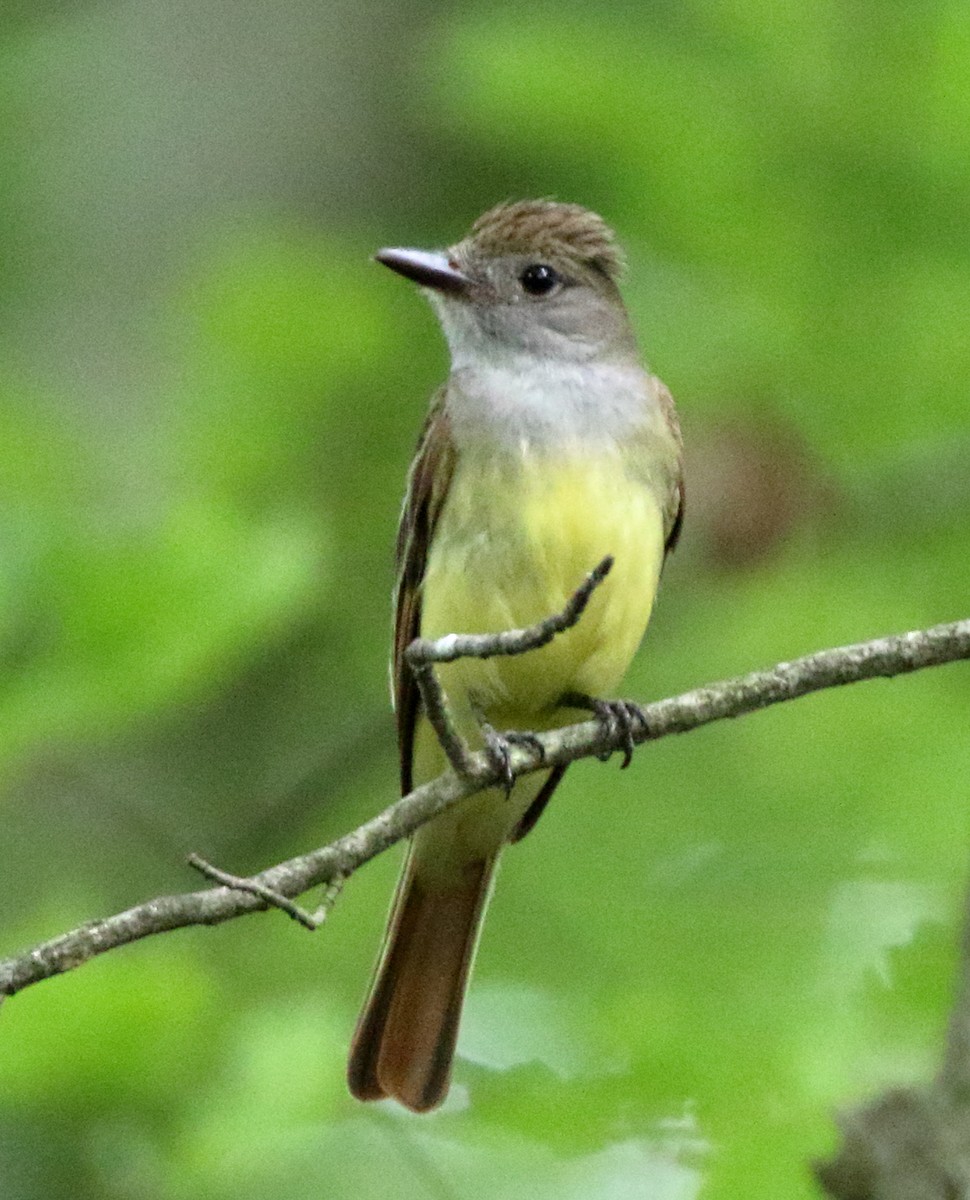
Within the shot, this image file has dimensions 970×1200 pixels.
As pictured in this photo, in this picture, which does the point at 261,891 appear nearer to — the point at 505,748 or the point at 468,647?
the point at 468,647

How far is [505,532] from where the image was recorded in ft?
17.1

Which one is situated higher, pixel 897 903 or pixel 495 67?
pixel 495 67

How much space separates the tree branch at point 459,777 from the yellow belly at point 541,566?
1.18 feet

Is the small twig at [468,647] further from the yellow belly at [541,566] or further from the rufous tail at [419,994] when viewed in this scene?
the rufous tail at [419,994]

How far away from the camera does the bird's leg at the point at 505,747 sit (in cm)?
458

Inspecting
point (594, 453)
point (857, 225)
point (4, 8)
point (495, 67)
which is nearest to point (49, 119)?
point (4, 8)

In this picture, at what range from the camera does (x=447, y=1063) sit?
5680 millimetres

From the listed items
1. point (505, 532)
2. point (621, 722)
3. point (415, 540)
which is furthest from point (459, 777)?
point (415, 540)

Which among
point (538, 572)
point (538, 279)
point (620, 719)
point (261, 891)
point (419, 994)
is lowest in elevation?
point (419, 994)

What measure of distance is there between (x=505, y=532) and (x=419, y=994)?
1.35 metres

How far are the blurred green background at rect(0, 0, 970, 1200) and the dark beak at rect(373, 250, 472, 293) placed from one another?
28.6 inches

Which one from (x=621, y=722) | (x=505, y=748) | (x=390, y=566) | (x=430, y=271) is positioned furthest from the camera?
(x=390, y=566)

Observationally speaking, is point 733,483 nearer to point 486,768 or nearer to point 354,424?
point 354,424

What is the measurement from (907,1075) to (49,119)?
5.07 m
